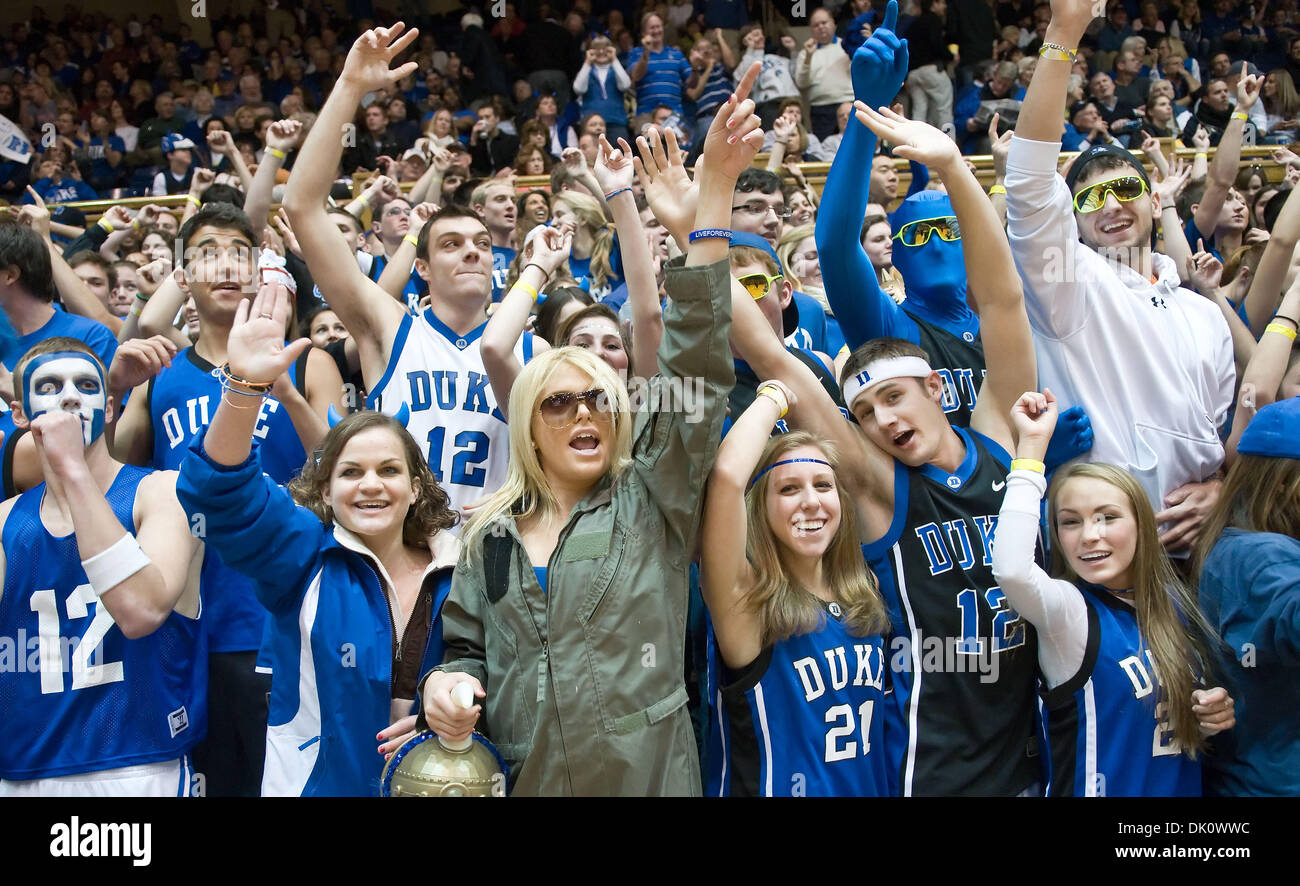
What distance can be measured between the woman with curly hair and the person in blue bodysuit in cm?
141

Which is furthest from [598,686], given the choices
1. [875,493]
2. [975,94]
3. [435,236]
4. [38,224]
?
[975,94]

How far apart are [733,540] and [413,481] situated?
93cm

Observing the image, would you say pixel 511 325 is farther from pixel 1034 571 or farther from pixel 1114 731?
pixel 1114 731

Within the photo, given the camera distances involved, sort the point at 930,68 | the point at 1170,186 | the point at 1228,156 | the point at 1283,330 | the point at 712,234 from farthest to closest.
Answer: the point at 930,68 < the point at 1228,156 < the point at 1170,186 < the point at 1283,330 < the point at 712,234

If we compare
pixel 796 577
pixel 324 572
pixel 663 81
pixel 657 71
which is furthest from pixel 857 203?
pixel 657 71

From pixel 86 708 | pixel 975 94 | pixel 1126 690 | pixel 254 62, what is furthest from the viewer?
pixel 254 62

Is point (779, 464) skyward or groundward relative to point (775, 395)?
groundward

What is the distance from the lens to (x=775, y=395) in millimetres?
3018

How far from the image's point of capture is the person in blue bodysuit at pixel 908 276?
3482 millimetres

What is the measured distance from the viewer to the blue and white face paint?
10.8 ft

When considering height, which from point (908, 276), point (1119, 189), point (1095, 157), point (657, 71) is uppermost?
point (657, 71)

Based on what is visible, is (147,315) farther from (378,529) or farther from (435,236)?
(378,529)

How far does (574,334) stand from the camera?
→ 4.03 m
